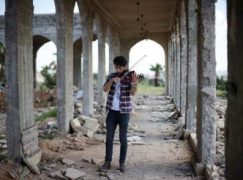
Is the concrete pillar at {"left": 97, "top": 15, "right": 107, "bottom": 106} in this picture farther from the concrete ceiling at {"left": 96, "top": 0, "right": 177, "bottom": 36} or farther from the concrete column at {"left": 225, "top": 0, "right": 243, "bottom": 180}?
the concrete column at {"left": 225, "top": 0, "right": 243, "bottom": 180}

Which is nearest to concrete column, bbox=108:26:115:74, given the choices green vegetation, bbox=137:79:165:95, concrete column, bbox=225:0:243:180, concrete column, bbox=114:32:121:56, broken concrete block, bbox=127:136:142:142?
concrete column, bbox=114:32:121:56

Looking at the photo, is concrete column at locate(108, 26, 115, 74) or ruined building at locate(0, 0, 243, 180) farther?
concrete column at locate(108, 26, 115, 74)

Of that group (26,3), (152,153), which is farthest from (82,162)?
(26,3)

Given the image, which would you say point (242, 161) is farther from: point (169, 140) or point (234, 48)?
point (169, 140)

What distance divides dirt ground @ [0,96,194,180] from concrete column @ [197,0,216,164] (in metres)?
0.57

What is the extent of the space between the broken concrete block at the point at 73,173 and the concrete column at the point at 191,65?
4.41 metres

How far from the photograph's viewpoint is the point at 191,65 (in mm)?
9664

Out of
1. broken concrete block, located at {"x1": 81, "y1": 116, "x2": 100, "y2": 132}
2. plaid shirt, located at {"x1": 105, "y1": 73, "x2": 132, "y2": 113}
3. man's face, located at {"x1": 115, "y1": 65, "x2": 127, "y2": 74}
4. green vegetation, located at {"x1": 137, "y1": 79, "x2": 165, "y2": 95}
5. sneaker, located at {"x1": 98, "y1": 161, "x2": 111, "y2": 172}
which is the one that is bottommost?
sneaker, located at {"x1": 98, "y1": 161, "x2": 111, "y2": 172}

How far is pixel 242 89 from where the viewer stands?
206 cm

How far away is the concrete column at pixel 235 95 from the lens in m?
2.09

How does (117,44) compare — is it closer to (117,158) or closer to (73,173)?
(117,158)

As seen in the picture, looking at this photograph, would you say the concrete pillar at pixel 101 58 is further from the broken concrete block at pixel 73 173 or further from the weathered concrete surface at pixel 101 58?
the broken concrete block at pixel 73 173

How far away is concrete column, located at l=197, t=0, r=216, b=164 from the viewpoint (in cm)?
632

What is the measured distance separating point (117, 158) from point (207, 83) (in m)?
2.48
